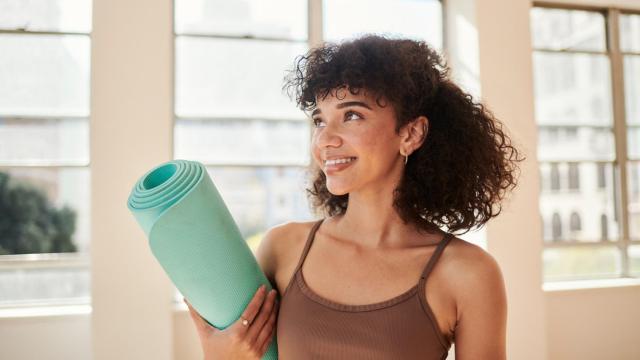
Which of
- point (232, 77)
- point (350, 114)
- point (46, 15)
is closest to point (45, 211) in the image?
point (46, 15)

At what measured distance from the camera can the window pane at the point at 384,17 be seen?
3.19 meters

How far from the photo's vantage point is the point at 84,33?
9.35 ft

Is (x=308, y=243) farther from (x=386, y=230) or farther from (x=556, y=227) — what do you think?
(x=556, y=227)

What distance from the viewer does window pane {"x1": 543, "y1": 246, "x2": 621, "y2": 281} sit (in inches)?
135

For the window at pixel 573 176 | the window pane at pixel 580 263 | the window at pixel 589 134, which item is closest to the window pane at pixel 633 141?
the window at pixel 589 134

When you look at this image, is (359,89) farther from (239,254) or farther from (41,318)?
(41,318)

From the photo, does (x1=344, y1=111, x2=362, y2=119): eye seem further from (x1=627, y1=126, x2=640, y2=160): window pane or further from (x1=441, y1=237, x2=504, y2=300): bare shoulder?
(x1=627, y1=126, x2=640, y2=160): window pane

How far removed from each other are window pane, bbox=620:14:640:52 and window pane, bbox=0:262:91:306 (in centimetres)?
397

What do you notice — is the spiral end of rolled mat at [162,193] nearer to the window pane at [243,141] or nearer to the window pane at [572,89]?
the window pane at [243,141]

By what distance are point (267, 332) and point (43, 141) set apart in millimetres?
2335

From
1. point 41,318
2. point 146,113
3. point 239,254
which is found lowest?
point 41,318

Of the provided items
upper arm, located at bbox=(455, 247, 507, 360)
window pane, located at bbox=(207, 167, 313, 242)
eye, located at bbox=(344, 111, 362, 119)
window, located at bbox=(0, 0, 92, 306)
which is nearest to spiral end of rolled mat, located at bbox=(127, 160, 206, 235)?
eye, located at bbox=(344, 111, 362, 119)

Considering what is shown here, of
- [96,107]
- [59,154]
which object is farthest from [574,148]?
[59,154]

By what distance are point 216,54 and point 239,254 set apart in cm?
228
